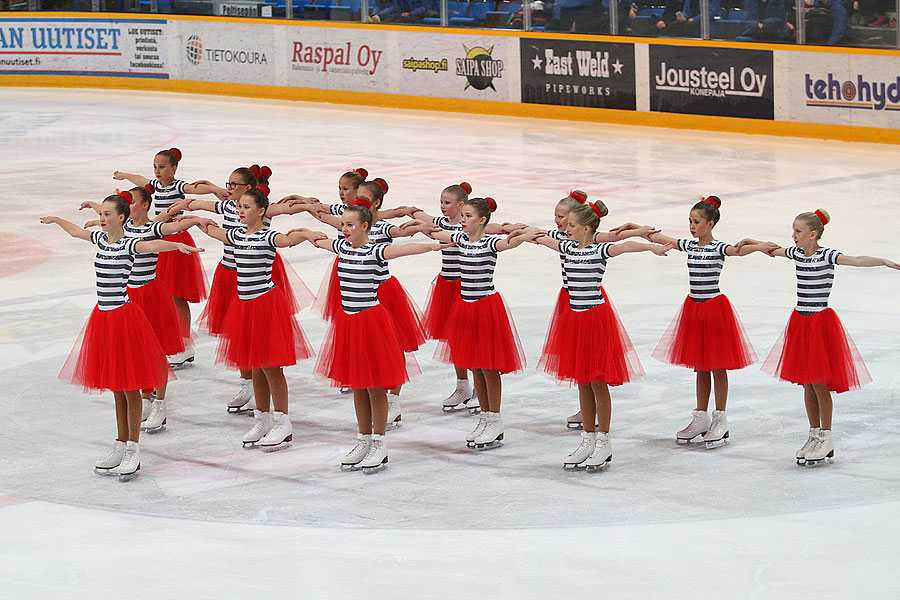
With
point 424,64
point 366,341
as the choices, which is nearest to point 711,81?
point 424,64

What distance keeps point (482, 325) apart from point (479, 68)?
545 inches

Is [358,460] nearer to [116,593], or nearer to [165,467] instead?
[165,467]

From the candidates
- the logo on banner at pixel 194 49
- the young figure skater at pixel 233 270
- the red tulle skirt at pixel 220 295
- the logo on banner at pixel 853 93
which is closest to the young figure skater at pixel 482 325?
the young figure skater at pixel 233 270

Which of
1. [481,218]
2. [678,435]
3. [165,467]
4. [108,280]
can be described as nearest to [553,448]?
[678,435]

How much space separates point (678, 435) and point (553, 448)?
65cm

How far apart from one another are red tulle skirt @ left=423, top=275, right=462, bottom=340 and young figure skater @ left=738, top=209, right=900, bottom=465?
1.98 m

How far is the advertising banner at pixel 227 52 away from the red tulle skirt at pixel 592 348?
57.1 feet

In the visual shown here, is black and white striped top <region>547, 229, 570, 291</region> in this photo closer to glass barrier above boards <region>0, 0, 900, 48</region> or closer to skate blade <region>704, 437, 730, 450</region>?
skate blade <region>704, 437, 730, 450</region>

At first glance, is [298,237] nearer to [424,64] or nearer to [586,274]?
[586,274]

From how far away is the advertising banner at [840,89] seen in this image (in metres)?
15.6

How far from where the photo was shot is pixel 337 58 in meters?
21.9

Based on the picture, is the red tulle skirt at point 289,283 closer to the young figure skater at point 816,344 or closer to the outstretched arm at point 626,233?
the outstretched arm at point 626,233

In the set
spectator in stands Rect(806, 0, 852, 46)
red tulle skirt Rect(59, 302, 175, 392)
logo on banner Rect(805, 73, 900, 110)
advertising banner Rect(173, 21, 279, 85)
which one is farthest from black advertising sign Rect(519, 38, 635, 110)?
red tulle skirt Rect(59, 302, 175, 392)

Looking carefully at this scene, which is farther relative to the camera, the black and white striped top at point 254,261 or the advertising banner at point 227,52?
the advertising banner at point 227,52
